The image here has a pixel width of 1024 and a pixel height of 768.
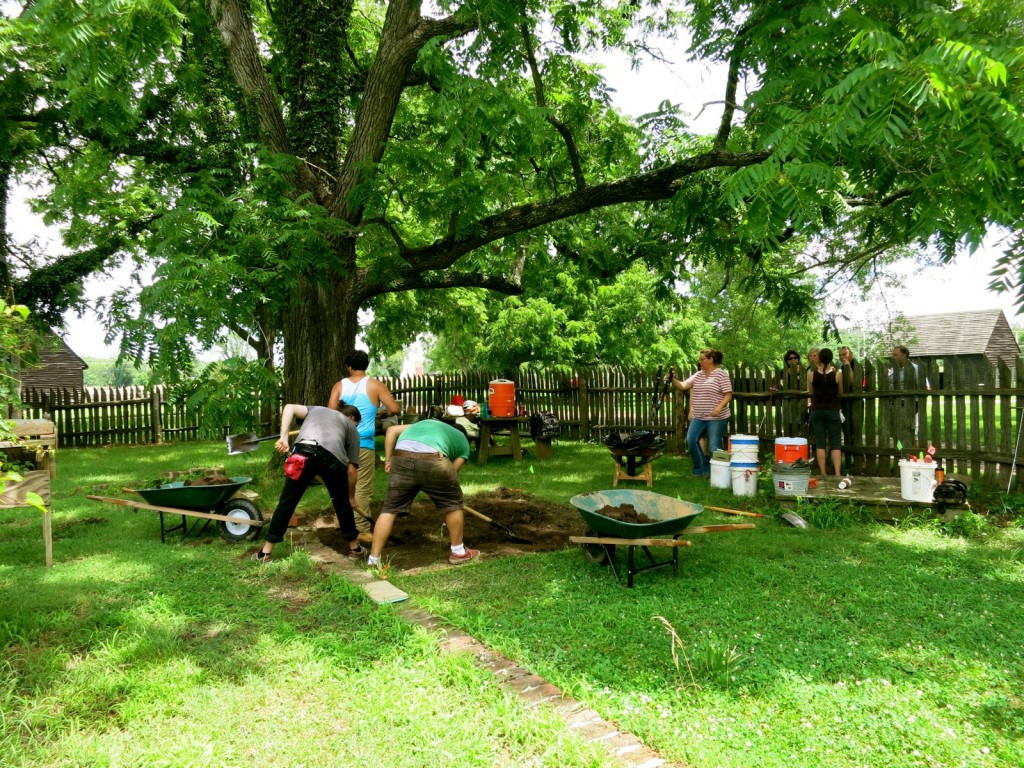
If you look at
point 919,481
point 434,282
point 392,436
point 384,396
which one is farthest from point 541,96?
point 919,481

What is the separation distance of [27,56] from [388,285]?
5.06 m

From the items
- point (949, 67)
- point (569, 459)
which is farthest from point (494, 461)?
point (949, 67)

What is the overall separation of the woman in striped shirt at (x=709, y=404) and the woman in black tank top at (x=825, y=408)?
3.82 ft

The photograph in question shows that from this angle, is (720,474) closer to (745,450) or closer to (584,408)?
(745,450)

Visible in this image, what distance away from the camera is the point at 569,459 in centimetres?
1208

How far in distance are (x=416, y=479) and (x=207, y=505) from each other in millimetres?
2523

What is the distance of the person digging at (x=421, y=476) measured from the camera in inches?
207

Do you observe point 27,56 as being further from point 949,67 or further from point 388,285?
point 949,67

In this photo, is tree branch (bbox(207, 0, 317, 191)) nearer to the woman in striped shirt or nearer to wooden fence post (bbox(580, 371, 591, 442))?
the woman in striped shirt

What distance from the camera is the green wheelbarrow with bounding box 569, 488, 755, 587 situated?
15.5 ft

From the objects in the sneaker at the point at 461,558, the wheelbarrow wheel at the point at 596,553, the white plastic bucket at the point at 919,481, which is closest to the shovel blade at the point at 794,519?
the white plastic bucket at the point at 919,481

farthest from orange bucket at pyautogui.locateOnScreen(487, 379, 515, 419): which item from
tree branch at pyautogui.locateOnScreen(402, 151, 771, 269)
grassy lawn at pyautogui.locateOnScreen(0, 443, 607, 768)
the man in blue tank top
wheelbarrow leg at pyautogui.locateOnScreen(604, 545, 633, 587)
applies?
wheelbarrow leg at pyautogui.locateOnScreen(604, 545, 633, 587)

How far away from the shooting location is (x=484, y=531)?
6750mm

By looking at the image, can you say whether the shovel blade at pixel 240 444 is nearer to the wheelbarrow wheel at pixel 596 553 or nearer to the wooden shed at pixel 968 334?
the wheelbarrow wheel at pixel 596 553
